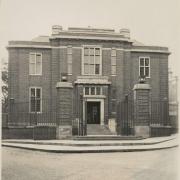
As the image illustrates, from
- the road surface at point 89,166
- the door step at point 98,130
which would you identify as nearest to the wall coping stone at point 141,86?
the door step at point 98,130

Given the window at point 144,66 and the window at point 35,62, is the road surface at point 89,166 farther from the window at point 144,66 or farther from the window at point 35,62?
the window at point 35,62

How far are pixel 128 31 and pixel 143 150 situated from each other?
7.65 ft

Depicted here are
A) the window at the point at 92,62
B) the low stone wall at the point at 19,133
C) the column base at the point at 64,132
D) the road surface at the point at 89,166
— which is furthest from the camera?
the window at the point at 92,62

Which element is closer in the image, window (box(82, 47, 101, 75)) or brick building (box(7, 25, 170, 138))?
brick building (box(7, 25, 170, 138))

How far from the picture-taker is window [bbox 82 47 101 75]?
11133 millimetres

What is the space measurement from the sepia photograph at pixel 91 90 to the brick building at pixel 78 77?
1.0 inches

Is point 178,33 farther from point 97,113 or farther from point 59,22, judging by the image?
point 97,113

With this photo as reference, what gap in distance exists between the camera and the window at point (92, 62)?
11133mm

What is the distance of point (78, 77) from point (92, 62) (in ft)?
1.91

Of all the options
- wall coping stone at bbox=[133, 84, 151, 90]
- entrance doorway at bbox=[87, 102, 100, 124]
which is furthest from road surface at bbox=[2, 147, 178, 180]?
entrance doorway at bbox=[87, 102, 100, 124]

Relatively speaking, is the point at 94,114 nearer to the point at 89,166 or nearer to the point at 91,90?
the point at 91,90

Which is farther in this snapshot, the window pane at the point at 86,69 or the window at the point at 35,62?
the window pane at the point at 86,69

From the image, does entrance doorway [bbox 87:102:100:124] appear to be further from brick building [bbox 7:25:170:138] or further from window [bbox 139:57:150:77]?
window [bbox 139:57:150:77]

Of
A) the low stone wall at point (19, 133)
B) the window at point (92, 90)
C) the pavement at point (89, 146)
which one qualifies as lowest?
the pavement at point (89, 146)
